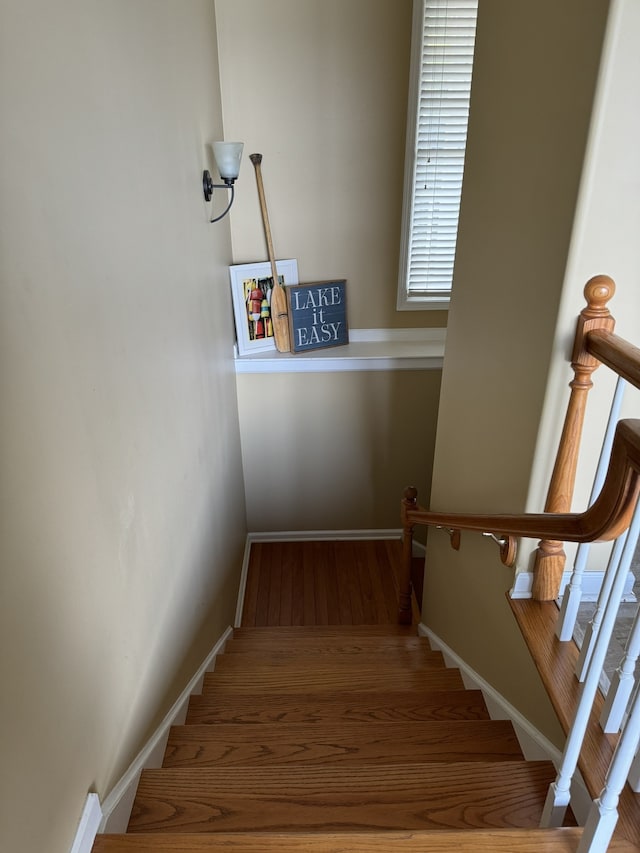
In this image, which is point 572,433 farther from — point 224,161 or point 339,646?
point 224,161

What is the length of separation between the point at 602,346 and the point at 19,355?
1.12 metres

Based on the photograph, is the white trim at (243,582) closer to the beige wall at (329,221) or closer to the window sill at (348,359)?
the beige wall at (329,221)

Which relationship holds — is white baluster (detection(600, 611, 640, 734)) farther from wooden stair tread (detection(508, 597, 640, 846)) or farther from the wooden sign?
the wooden sign

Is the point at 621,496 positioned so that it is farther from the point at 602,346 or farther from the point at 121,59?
the point at 121,59

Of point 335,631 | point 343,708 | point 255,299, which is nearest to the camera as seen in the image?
point 343,708

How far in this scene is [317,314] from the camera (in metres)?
3.36

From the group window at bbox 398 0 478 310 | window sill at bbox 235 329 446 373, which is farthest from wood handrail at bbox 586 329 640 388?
window sill at bbox 235 329 446 373

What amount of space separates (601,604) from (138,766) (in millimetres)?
1168

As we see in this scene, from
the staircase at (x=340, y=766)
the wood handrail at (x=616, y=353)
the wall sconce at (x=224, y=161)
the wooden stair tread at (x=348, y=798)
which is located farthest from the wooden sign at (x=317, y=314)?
the wooden stair tread at (x=348, y=798)

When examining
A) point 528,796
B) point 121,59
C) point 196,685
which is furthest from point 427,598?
point 121,59

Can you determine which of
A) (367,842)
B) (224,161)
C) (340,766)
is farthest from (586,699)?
(224,161)

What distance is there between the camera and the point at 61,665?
3.54 ft

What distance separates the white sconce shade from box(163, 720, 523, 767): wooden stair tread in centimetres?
206

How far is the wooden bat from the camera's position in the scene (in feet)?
10.2
